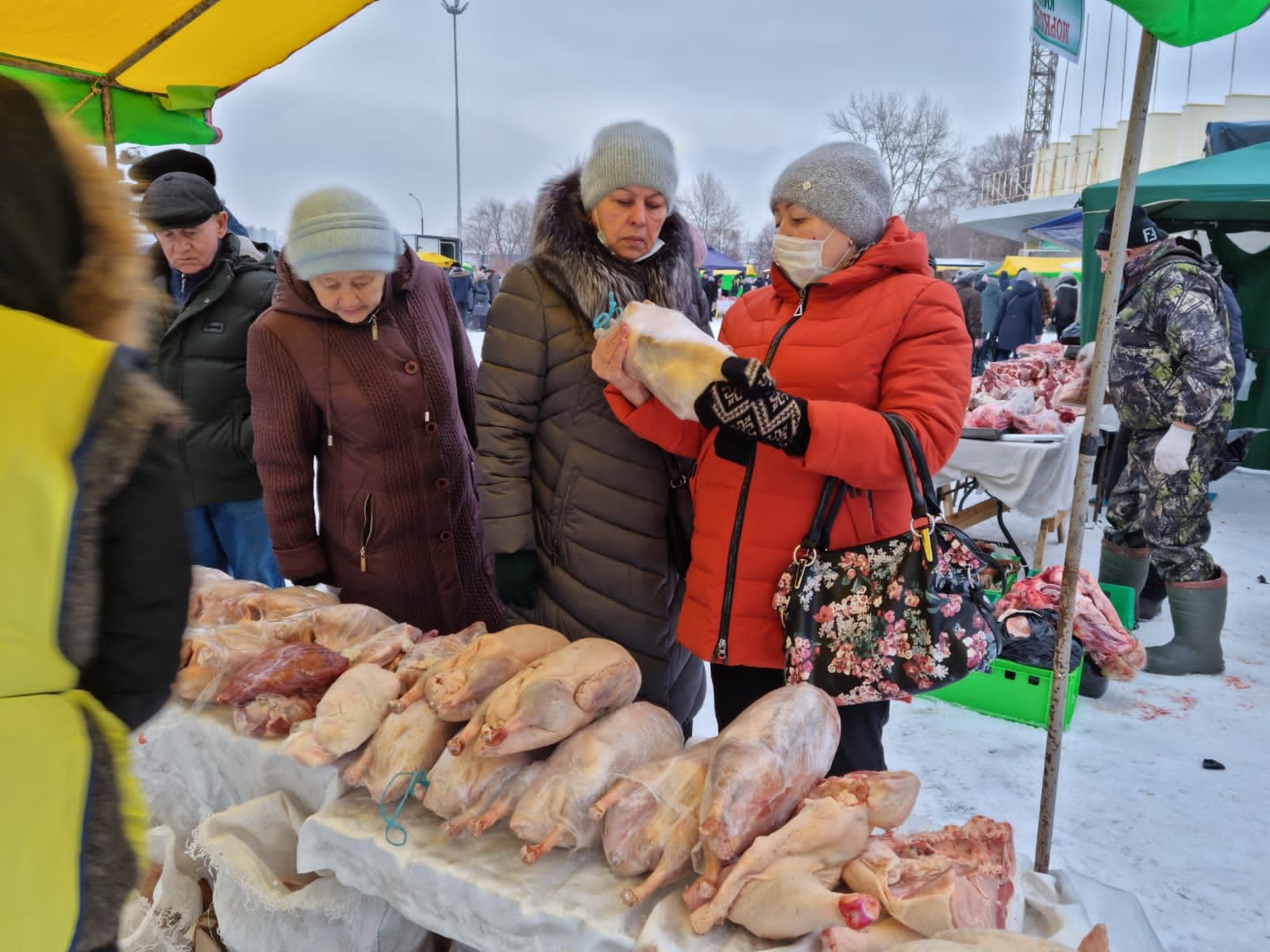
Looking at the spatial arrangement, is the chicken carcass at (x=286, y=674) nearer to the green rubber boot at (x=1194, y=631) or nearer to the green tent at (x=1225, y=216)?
the green rubber boot at (x=1194, y=631)

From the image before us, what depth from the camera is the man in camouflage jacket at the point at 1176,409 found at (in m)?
3.56

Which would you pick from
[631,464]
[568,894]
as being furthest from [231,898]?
[631,464]

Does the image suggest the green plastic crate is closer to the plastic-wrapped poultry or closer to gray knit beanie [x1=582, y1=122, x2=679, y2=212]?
the plastic-wrapped poultry

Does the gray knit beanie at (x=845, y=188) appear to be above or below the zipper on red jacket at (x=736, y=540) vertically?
above

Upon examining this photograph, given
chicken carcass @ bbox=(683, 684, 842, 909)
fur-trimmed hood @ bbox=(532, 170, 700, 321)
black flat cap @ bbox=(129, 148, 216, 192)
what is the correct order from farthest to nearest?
black flat cap @ bbox=(129, 148, 216, 192)
fur-trimmed hood @ bbox=(532, 170, 700, 321)
chicken carcass @ bbox=(683, 684, 842, 909)

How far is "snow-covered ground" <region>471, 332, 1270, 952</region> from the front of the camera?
2.41 metres

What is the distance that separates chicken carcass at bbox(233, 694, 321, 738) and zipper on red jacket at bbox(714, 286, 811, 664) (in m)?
0.84

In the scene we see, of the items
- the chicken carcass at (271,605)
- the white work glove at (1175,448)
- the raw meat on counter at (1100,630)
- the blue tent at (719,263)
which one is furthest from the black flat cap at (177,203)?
the blue tent at (719,263)

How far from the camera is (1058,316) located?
1243 centimetres

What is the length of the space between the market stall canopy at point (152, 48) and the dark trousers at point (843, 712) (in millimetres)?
2986

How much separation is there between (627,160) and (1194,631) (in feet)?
11.4

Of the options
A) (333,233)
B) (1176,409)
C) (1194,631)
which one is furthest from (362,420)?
(1194,631)

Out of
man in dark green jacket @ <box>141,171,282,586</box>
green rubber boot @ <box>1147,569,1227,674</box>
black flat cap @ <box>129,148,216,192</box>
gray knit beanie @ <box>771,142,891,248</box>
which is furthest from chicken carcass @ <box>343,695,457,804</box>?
green rubber boot @ <box>1147,569,1227,674</box>

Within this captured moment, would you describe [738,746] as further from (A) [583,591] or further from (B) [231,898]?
(B) [231,898]
